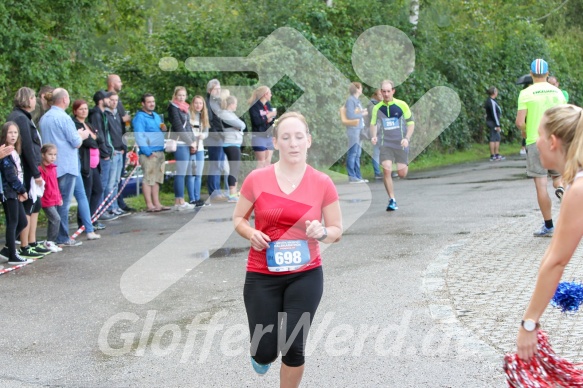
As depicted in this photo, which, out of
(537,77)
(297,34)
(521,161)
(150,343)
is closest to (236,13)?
(297,34)

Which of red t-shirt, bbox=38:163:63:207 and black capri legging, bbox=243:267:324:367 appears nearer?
black capri legging, bbox=243:267:324:367

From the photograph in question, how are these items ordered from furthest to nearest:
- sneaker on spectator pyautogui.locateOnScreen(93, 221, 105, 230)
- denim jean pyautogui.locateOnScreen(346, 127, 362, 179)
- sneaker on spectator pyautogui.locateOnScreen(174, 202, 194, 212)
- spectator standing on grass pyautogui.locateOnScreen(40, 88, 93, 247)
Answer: denim jean pyautogui.locateOnScreen(346, 127, 362, 179) → sneaker on spectator pyautogui.locateOnScreen(174, 202, 194, 212) → sneaker on spectator pyautogui.locateOnScreen(93, 221, 105, 230) → spectator standing on grass pyautogui.locateOnScreen(40, 88, 93, 247)

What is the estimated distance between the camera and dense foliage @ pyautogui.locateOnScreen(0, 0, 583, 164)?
15258mm

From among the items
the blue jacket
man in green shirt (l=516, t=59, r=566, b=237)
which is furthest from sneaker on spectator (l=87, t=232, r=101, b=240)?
man in green shirt (l=516, t=59, r=566, b=237)

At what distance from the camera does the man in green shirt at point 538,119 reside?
10.6 m

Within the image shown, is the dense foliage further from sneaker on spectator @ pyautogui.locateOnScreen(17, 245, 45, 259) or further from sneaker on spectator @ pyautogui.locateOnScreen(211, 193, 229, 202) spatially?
sneaker on spectator @ pyautogui.locateOnScreen(17, 245, 45, 259)

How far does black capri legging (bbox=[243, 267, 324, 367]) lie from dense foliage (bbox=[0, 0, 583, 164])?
1028cm

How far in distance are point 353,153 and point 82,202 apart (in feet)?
27.0

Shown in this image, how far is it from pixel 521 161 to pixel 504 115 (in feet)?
22.0

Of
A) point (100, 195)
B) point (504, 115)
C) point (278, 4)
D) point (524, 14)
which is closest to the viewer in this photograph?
point (100, 195)

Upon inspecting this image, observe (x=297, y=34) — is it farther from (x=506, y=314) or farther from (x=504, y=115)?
(x=506, y=314)

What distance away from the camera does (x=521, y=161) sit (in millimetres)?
24062

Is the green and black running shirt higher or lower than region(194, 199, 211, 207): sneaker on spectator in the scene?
higher

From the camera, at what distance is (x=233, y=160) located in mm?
16578
